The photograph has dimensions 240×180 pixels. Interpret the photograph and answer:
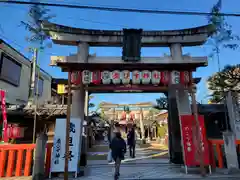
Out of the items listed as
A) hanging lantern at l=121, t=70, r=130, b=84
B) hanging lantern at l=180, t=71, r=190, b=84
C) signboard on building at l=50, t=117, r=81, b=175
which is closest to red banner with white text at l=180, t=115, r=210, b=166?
hanging lantern at l=180, t=71, r=190, b=84

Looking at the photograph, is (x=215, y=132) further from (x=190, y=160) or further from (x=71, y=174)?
(x=71, y=174)

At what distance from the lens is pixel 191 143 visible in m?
8.06

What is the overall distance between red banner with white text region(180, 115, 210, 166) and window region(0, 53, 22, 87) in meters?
12.9

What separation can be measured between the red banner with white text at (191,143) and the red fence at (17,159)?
5.67 m

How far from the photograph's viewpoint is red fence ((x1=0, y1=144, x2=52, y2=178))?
7532 mm

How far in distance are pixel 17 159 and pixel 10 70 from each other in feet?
31.2

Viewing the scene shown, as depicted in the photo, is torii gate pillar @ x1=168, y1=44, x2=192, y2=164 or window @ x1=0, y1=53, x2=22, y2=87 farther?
window @ x1=0, y1=53, x2=22, y2=87

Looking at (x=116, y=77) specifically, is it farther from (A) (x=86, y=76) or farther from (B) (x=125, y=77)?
(A) (x=86, y=76)

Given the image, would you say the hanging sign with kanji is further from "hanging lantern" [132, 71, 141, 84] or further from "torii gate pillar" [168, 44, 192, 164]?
"torii gate pillar" [168, 44, 192, 164]

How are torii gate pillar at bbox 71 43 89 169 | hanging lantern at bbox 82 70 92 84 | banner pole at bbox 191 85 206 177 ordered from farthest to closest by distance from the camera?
torii gate pillar at bbox 71 43 89 169
hanging lantern at bbox 82 70 92 84
banner pole at bbox 191 85 206 177

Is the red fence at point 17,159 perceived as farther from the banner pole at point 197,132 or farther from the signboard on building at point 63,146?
the banner pole at point 197,132

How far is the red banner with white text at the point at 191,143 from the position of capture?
7787 millimetres

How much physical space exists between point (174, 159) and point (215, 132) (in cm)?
528

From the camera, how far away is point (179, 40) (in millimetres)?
9820
